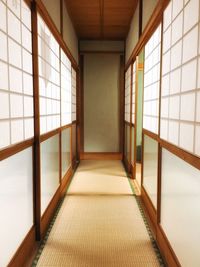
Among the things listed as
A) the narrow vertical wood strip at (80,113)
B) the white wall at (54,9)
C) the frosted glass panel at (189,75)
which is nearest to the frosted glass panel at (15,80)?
the white wall at (54,9)

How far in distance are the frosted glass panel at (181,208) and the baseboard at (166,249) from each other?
4 cm

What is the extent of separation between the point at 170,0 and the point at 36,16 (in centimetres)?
112

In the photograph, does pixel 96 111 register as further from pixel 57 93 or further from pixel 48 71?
pixel 48 71

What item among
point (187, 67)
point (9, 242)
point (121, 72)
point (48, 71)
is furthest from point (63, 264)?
point (121, 72)

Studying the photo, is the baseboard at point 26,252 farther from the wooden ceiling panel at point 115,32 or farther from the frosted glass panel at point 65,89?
the wooden ceiling panel at point 115,32

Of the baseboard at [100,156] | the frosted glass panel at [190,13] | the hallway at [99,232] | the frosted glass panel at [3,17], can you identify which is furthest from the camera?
the baseboard at [100,156]

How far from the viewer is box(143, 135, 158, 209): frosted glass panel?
2750 millimetres

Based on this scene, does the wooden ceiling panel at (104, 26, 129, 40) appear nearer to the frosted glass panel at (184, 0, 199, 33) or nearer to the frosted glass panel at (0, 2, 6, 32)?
the frosted glass panel at (184, 0, 199, 33)

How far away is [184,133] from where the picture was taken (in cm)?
167

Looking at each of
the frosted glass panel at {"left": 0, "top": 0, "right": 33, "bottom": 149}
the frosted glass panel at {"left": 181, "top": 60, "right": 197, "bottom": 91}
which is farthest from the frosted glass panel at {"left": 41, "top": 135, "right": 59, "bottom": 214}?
the frosted glass panel at {"left": 181, "top": 60, "right": 197, "bottom": 91}

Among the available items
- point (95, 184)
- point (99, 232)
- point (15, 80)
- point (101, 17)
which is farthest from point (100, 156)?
point (15, 80)

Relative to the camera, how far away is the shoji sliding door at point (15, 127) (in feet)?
5.33

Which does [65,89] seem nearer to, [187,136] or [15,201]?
[15,201]

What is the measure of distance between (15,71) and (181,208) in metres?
1.49
